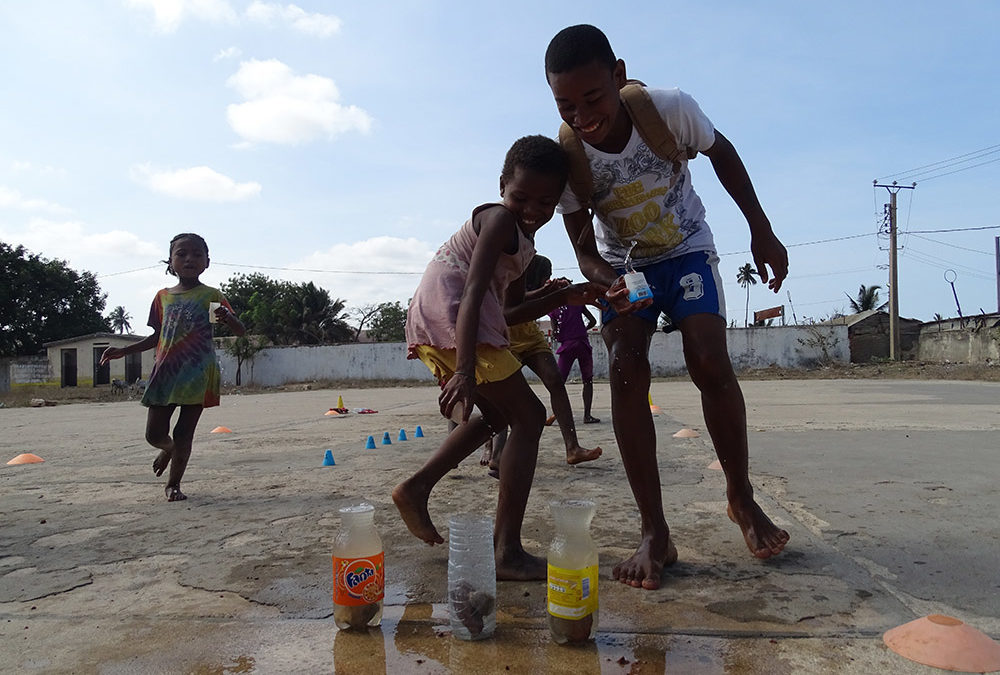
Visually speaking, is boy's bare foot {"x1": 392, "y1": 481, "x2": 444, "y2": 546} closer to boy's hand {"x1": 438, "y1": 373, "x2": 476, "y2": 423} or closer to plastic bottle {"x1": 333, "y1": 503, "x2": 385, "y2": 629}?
boy's hand {"x1": 438, "y1": 373, "x2": 476, "y2": 423}

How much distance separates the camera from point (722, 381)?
2424mm

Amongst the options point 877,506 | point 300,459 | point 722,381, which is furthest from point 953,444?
point 300,459

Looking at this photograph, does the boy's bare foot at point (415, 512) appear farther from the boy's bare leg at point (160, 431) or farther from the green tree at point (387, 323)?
the green tree at point (387, 323)

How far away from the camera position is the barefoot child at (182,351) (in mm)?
4012

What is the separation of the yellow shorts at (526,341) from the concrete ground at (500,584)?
2.46 feet

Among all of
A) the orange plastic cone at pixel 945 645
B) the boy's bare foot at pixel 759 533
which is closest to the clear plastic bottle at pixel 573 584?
the orange plastic cone at pixel 945 645

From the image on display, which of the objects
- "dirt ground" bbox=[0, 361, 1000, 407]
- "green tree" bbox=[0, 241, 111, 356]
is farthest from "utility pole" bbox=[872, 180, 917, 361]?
"green tree" bbox=[0, 241, 111, 356]

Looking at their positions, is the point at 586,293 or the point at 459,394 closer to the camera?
the point at 459,394

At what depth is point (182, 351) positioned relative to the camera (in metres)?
4.19

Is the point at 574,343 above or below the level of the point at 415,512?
→ above

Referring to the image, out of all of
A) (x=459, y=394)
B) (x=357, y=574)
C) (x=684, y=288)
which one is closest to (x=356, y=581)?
(x=357, y=574)

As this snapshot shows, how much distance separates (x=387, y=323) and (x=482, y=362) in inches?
1794

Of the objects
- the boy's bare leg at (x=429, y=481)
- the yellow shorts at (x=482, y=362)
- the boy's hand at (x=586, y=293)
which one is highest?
the boy's hand at (x=586, y=293)

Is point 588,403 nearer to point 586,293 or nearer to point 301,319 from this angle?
point 586,293
